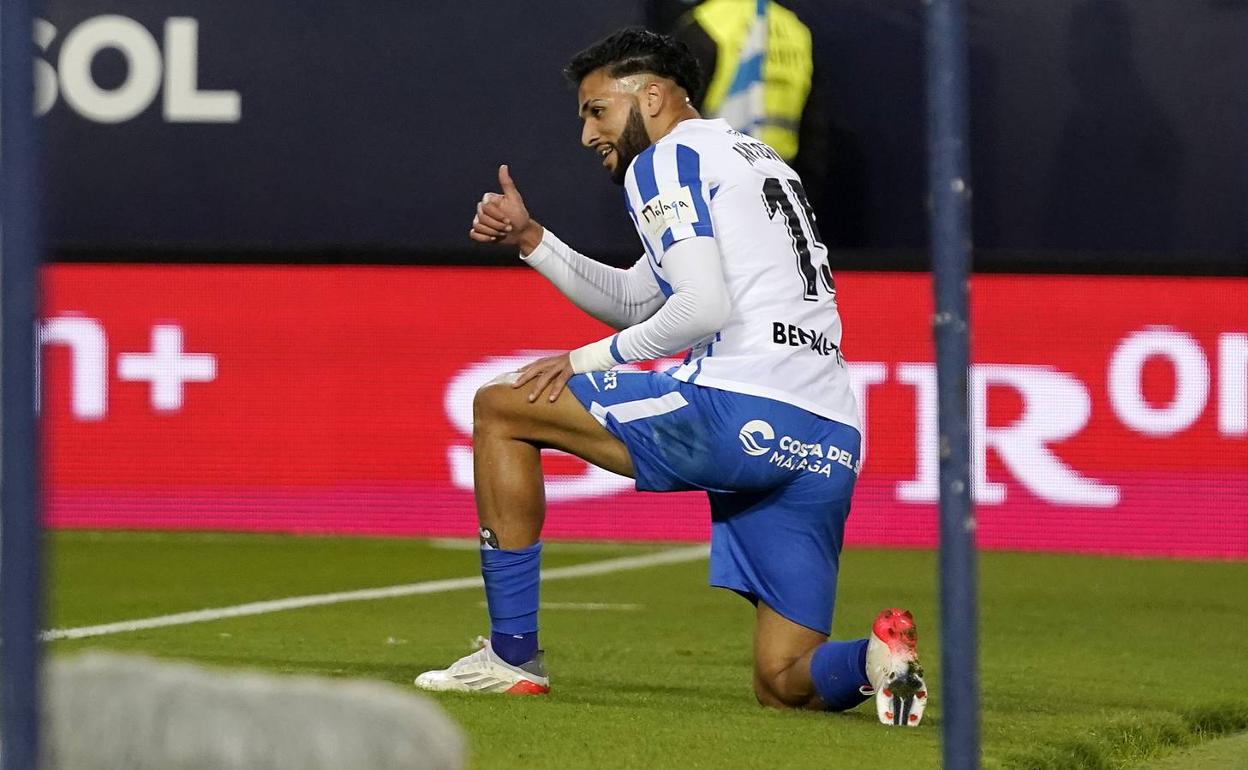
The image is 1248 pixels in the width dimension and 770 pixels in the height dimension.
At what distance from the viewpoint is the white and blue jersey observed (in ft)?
16.0

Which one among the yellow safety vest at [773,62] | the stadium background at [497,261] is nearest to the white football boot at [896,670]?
the stadium background at [497,261]

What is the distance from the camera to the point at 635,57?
512 cm

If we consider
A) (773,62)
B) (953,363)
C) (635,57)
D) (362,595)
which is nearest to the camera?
(953,363)

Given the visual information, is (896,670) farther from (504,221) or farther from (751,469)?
(504,221)

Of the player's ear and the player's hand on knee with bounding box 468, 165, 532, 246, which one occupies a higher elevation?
the player's ear

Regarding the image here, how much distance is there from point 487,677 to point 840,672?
76cm

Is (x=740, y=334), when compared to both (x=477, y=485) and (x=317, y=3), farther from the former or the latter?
(x=317, y=3)

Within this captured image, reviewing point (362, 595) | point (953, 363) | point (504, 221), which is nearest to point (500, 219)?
point (504, 221)

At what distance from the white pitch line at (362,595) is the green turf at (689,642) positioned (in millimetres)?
98

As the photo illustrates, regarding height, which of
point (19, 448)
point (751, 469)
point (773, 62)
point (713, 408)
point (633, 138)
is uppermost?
point (773, 62)

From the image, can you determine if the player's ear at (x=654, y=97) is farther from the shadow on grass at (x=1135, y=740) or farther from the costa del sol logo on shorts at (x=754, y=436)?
the shadow on grass at (x=1135, y=740)

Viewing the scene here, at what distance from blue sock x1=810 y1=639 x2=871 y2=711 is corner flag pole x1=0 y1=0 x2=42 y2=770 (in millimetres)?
2698

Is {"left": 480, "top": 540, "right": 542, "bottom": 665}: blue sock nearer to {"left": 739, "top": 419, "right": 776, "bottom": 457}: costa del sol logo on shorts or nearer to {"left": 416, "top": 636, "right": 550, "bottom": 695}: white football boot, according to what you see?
{"left": 416, "top": 636, "right": 550, "bottom": 695}: white football boot

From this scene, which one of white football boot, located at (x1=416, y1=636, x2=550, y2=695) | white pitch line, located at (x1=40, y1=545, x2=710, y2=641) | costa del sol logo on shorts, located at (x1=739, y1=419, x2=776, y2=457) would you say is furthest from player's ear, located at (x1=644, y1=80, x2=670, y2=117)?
white pitch line, located at (x1=40, y1=545, x2=710, y2=641)
